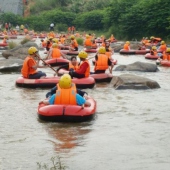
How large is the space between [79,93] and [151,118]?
1651mm

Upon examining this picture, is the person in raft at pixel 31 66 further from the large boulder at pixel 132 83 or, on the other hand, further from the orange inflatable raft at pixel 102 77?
the large boulder at pixel 132 83

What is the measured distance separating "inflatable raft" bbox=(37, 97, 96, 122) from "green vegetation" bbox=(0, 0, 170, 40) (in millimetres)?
25407

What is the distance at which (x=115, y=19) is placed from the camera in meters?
42.9

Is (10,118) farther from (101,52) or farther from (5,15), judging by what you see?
(5,15)

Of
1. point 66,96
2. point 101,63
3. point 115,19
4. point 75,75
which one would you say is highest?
point 66,96

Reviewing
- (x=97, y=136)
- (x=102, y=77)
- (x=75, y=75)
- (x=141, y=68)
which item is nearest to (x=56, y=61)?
(x=141, y=68)

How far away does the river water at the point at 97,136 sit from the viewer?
7693 mm

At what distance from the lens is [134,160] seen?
776 cm

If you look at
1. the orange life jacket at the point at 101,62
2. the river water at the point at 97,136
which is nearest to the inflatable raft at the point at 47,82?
the river water at the point at 97,136

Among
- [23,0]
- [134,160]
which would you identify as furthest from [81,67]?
[23,0]

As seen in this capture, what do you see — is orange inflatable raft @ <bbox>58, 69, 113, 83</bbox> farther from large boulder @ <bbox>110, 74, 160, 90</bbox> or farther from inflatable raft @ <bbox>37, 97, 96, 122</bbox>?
inflatable raft @ <bbox>37, 97, 96, 122</bbox>

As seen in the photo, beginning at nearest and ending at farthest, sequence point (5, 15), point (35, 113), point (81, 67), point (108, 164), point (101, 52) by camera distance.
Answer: point (108, 164)
point (35, 113)
point (81, 67)
point (101, 52)
point (5, 15)

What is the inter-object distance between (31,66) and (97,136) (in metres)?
5.39

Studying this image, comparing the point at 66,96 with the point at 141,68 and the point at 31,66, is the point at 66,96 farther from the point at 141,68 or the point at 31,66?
the point at 141,68
